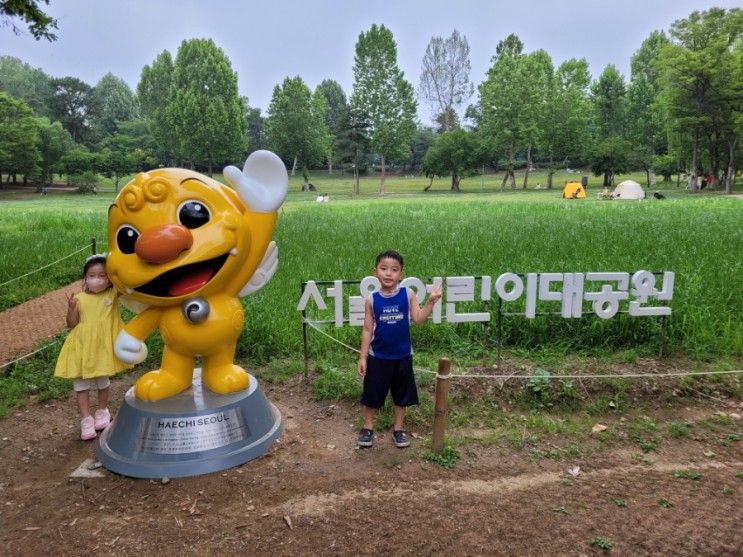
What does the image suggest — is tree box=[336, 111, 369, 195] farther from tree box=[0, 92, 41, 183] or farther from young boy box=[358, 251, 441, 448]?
young boy box=[358, 251, 441, 448]

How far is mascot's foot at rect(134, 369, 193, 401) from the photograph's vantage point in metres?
3.92

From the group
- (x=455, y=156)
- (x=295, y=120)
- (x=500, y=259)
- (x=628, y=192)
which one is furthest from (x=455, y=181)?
(x=500, y=259)

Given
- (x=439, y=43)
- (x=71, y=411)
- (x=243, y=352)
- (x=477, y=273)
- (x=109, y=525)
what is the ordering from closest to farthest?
(x=109, y=525) < (x=71, y=411) < (x=243, y=352) < (x=477, y=273) < (x=439, y=43)

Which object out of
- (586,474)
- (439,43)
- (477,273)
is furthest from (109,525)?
(439,43)

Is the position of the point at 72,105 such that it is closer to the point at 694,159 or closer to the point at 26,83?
the point at 26,83

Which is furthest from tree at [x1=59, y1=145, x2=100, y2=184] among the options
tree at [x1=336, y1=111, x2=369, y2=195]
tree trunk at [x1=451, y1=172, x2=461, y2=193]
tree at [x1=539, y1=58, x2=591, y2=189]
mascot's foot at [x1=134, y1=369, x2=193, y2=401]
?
mascot's foot at [x1=134, y1=369, x2=193, y2=401]

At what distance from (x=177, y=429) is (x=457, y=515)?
74.1 inches

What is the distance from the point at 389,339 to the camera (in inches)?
153

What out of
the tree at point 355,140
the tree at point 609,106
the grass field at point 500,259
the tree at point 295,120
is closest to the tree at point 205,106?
the tree at point 295,120

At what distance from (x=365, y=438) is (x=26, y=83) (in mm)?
81014

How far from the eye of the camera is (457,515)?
3207 mm

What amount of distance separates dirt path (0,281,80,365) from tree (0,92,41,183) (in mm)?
38158

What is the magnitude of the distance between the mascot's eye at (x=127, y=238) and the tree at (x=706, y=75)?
116ft

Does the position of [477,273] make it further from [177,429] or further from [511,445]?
[177,429]
